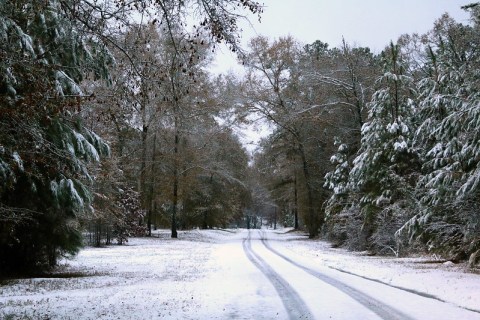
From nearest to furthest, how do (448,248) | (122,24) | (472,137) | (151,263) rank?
(122,24)
(472,137)
(448,248)
(151,263)

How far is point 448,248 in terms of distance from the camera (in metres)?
15.1

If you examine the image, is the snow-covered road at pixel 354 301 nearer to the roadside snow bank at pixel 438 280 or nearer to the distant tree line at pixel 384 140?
the roadside snow bank at pixel 438 280

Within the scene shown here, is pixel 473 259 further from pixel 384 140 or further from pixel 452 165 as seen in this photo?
pixel 384 140

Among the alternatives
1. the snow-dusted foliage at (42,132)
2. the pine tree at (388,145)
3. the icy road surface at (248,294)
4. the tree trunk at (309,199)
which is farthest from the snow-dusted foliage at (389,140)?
the snow-dusted foliage at (42,132)

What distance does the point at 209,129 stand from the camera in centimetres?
3266

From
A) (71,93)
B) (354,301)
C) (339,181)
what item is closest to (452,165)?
(354,301)

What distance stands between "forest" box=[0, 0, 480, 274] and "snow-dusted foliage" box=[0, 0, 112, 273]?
4cm

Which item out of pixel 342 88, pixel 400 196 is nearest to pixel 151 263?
pixel 400 196

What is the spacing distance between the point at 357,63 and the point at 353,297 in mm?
22394

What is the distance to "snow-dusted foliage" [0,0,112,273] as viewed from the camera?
5785 mm

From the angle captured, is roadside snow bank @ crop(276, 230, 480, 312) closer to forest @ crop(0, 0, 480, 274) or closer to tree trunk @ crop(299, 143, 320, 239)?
forest @ crop(0, 0, 480, 274)

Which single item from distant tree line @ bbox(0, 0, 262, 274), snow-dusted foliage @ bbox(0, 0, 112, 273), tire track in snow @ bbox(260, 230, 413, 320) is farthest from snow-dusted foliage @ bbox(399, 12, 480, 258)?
snow-dusted foliage @ bbox(0, 0, 112, 273)

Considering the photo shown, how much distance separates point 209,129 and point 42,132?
25756mm

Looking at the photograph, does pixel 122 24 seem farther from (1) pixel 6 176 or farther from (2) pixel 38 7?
(1) pixel 6 176
